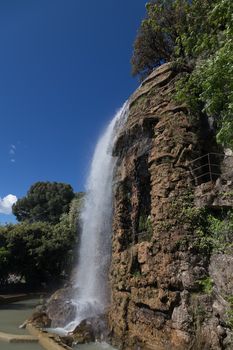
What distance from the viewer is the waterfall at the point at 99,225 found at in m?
18.9

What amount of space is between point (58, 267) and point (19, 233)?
15.9 ft

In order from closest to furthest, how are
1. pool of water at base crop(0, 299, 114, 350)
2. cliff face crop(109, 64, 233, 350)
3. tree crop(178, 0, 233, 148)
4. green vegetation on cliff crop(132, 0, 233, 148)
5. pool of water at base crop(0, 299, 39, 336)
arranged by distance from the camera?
tree crop(178, 0, 233, 148)
green vegetation on cliff crop(132, 0, 233, 148)
cliff face crop(109, 64, 233, 350)
pool of water at base crop(0, 299, 114, 350)
pool of water at base crop(0, 299, 39, 336)

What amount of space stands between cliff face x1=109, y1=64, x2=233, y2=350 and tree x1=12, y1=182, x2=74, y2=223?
42.3 meters

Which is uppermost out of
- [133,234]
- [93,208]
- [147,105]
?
[147,105]

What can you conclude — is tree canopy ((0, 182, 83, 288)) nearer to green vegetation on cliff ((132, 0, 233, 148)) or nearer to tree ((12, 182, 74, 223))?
tree ((12, 182, 74, 223))

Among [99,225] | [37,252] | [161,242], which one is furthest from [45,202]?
[161,242]

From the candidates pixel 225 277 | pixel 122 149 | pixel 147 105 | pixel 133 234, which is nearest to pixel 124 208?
pixel 133 234

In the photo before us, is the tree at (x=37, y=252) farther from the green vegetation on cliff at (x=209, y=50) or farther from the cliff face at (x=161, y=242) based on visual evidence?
the green vegetation on cliff at (x=209, y=50)

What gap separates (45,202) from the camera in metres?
60.2

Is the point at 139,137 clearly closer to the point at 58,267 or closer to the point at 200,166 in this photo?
the point at 200,166

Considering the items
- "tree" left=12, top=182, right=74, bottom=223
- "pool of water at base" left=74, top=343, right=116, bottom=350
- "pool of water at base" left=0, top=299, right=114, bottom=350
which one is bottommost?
"pool of water at base" left=74, top=343, right=116, bottom=350

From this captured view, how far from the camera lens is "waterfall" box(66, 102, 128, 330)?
61.9 ft

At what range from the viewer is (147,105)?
14.5 meters

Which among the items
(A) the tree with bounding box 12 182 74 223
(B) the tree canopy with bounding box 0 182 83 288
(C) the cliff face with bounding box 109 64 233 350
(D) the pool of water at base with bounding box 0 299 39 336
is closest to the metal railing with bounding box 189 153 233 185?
(C) the cliff face with bounding box 109 64 233 350
